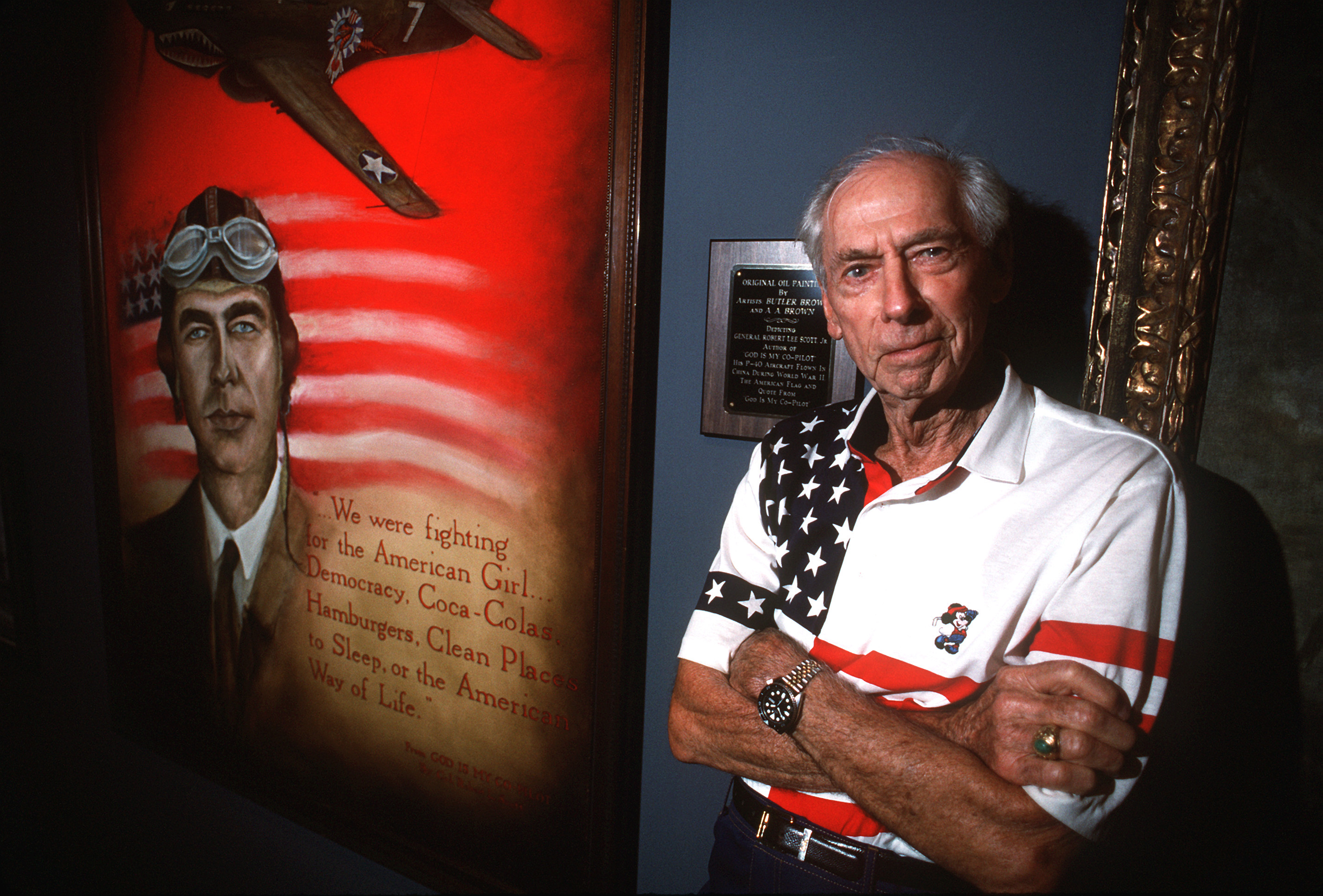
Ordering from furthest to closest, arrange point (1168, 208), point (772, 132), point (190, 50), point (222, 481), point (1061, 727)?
point (222, 481) → point (190, 50) → point (772, 132) → point (1168, 208) → point (1061, 727)

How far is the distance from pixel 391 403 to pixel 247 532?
0.72 m

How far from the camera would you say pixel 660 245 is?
1.29 metres

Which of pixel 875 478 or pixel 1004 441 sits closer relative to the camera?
pixel 1004 441

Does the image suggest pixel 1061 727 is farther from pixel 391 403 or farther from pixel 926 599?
pixel 391 403

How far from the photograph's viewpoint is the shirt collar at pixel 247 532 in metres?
1.77

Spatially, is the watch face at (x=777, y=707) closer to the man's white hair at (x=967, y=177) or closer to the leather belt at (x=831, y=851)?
the leather belt at (x=831, y=851)

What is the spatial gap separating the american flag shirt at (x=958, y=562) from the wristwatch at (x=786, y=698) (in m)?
0.07

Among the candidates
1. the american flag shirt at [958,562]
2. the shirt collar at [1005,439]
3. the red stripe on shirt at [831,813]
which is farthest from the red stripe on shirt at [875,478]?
the red stripe on shirt at [831,813]

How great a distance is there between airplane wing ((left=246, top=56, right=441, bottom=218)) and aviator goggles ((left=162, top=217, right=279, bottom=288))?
32 cm

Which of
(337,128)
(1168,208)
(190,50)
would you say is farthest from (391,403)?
(1168,208)

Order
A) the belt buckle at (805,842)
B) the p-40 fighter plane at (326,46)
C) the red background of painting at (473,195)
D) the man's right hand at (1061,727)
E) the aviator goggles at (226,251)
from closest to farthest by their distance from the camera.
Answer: the man's right hand at (1061,727) < the belt buckle at (805,842) < the red background of painting at (473,195) < the p-40 fighter plane at (326,46) < the aviator goggles at (226,251)

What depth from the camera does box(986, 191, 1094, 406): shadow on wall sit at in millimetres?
999

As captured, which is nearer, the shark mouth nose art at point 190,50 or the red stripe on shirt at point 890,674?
the red stripe on shirt at point 890,674

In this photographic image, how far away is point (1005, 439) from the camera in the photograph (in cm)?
94
